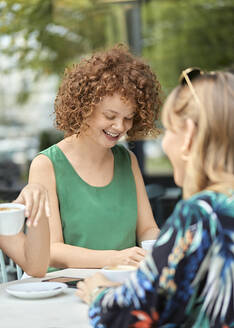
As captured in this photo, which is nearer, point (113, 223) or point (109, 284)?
point (109, 284)

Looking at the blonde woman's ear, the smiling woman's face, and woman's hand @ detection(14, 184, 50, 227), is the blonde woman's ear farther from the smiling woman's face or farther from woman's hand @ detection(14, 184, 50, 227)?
the smiling woman's face

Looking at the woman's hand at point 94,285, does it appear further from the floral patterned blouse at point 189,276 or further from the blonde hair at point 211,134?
the blonde hair at point 211,134

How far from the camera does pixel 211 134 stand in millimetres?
1274

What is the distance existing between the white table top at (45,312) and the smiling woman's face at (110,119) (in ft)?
2.91

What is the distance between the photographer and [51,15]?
292 inches

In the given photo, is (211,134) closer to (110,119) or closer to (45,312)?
(45,312)

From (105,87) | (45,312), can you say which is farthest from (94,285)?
(105,87)

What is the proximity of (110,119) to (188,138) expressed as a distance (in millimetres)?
1303

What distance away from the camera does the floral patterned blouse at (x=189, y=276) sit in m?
1.24

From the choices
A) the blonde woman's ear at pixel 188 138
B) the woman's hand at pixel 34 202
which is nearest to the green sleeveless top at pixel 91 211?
the woman's hand at pixel 34 202

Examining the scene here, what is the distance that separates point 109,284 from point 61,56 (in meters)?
6.47

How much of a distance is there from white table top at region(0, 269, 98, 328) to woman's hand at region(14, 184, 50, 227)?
25 cm

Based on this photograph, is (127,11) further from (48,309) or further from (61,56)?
(48,309)

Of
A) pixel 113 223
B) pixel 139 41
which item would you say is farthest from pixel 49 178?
pixel 139 41
